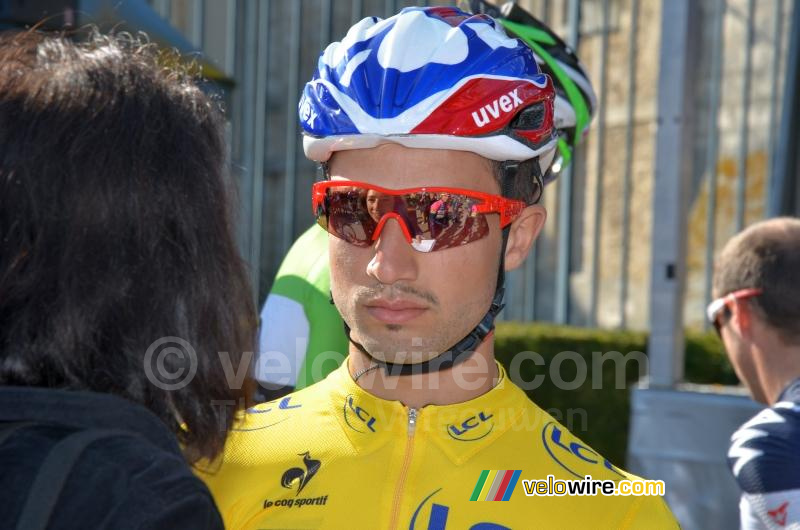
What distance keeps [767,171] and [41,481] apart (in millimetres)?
8343

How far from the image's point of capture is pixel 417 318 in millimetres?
2061

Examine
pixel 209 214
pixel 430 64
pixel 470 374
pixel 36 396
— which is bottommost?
pixel 470 374

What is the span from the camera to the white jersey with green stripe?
1.87 m

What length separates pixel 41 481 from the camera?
116cm

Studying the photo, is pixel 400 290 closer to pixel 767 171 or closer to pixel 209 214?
pixel 209 214

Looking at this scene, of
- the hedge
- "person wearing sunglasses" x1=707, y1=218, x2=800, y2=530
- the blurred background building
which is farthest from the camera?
the hedge

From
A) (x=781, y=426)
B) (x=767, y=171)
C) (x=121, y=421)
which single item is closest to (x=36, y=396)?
(x=121, y=421)

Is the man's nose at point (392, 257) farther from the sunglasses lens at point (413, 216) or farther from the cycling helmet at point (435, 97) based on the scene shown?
the cycling helmet at point (435, 97)

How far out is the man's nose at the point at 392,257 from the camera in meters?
2.04

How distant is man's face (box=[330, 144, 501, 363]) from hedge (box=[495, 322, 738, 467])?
4497 millimetres

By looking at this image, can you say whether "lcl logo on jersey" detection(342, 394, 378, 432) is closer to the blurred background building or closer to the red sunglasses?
the red sunglasses

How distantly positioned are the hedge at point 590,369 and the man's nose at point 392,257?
15.0ft

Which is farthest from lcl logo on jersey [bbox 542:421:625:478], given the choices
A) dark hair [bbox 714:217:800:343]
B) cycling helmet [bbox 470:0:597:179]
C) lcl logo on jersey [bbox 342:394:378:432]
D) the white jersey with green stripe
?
dark hair [bbox 714:217:800:343]

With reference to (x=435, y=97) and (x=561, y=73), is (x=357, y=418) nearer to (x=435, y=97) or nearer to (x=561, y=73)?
(x=435, y=97)
